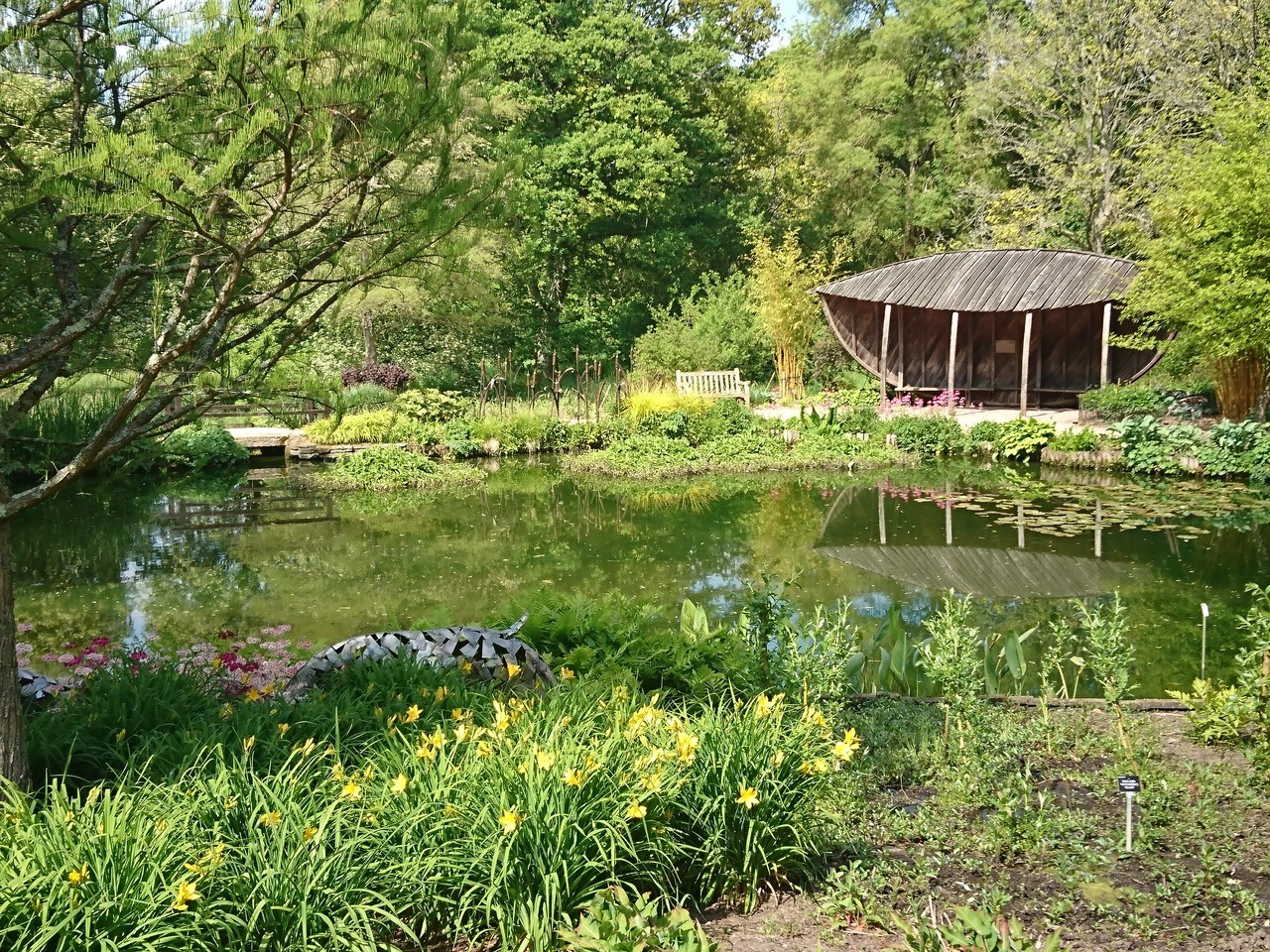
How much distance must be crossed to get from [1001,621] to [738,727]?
448 cm

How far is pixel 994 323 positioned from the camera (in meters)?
21.4

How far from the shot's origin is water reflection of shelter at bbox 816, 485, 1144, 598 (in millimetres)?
8086

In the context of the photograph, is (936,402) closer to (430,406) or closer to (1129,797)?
(430,406)

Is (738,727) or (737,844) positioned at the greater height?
(738,727)

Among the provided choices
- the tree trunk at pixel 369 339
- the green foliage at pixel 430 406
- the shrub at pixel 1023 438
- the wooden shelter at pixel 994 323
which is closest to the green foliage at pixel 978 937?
the shrub at pixel 1023 438

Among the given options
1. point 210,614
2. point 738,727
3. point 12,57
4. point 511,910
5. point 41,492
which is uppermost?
point 12,57

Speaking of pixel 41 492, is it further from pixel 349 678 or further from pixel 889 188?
pixel 889 188

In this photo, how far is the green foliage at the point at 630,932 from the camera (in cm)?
220

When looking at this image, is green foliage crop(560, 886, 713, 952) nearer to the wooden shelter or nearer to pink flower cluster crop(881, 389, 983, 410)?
the wooden shelter

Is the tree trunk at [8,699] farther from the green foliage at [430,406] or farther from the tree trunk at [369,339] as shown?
the tree trunk at [369,339]

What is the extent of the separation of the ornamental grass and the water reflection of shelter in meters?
5.07

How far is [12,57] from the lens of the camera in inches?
117

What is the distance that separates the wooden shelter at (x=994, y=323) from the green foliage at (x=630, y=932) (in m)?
16.7

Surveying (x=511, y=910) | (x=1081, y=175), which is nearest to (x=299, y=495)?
(x=511, y=910)
